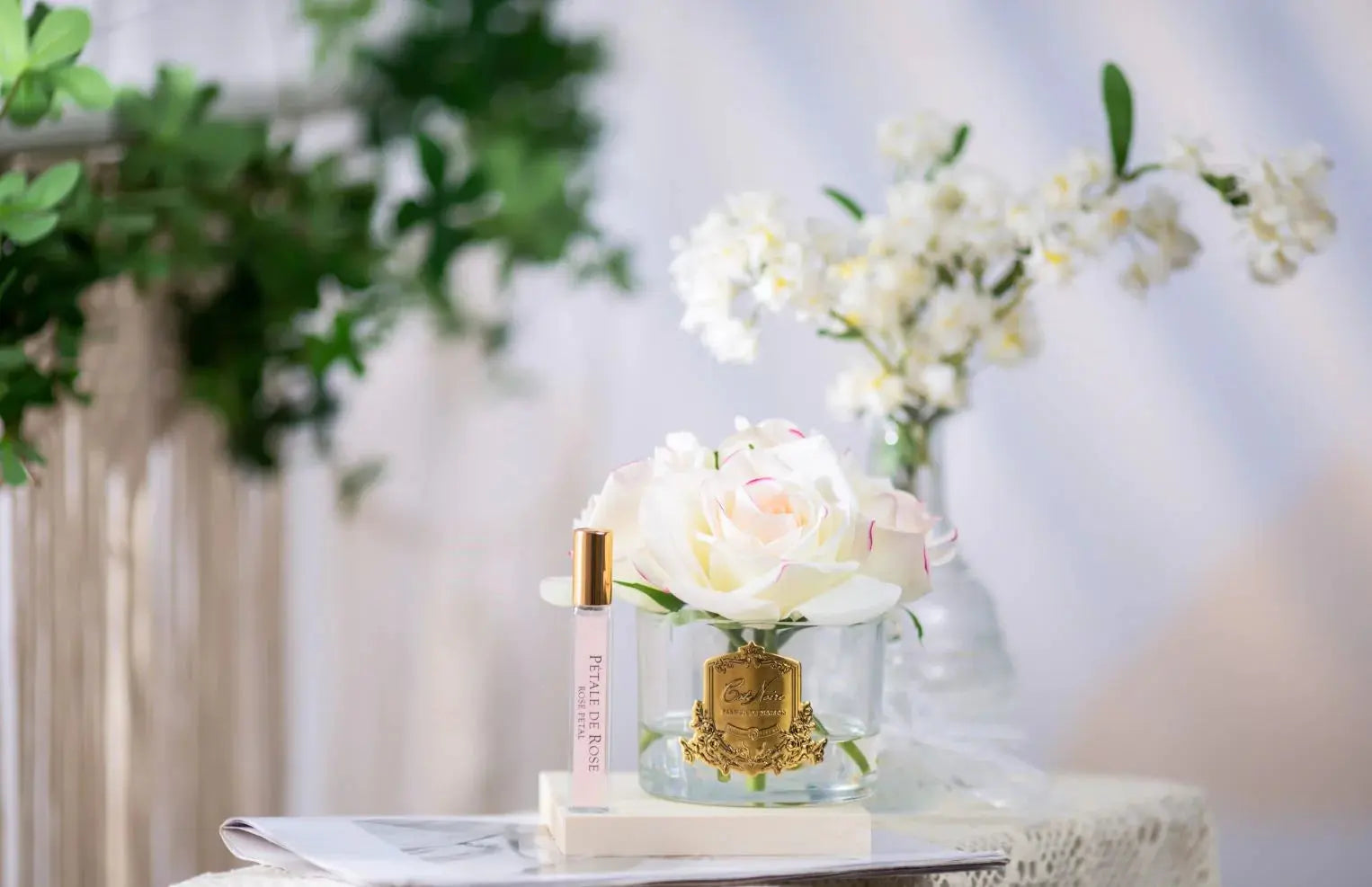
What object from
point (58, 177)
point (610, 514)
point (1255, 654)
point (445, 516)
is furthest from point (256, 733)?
point (1255, 654)

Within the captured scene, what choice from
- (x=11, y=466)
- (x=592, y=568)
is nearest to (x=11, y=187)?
(x=11, y=466)

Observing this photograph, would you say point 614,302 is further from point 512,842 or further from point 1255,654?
point 512,842

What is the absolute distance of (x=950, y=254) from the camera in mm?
903

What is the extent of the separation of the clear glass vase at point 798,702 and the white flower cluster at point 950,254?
0.83 feet

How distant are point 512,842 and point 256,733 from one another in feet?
2.93

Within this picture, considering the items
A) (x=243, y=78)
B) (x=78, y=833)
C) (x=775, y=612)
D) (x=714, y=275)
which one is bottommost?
(x=78, y=833)

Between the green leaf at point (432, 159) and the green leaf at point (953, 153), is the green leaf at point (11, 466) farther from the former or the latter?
the green leaf at point (953, 153)

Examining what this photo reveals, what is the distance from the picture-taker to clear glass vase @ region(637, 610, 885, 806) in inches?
27.1

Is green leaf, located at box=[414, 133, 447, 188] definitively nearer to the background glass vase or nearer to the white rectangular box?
the background glass vase

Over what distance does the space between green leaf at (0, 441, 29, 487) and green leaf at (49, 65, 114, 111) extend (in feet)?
0.17

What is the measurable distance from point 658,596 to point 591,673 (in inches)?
2.4

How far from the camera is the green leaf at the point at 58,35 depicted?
0.81 meters

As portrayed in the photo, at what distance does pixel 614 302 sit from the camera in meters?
1.64

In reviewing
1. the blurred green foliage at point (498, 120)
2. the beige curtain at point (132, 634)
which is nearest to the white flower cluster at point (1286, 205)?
the blurred green foliage at point (498, 120)
